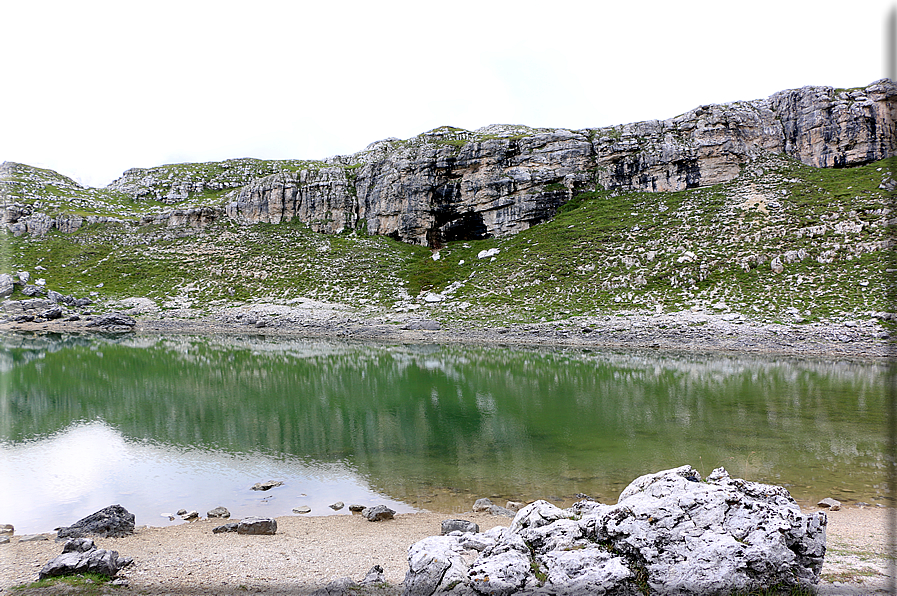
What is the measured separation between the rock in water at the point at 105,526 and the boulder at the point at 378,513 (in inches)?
212

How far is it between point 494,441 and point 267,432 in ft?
32.1

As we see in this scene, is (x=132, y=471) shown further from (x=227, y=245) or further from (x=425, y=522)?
(x=227, y=245)

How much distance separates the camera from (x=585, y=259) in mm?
68375

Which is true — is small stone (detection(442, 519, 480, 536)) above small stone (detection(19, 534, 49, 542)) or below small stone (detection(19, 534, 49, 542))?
below

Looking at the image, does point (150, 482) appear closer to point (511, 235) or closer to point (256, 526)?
point (256, 526)

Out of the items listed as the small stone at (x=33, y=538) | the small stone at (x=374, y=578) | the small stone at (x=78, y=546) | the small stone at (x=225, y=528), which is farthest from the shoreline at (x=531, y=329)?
the small stone at (x=78, y=546)

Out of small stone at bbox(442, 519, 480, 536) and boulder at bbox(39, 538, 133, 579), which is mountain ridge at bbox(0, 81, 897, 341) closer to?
small stone at bbox(442, 519, 480, 536)

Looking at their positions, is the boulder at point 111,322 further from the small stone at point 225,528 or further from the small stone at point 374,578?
the small stone at point 374,578

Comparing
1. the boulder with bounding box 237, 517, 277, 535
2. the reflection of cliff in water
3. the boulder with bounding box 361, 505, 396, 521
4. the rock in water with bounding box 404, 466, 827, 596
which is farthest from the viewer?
the reflection of cliff in water

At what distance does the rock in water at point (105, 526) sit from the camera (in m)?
10.2

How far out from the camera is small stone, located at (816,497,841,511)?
12.1 m

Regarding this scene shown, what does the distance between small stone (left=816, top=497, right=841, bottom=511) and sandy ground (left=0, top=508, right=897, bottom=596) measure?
181 millimetres

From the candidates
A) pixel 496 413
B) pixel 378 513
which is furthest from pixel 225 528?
pixel 496 413

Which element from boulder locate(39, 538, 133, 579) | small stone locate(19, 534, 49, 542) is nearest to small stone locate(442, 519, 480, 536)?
boulder locate(39, 538, 133, 579)
